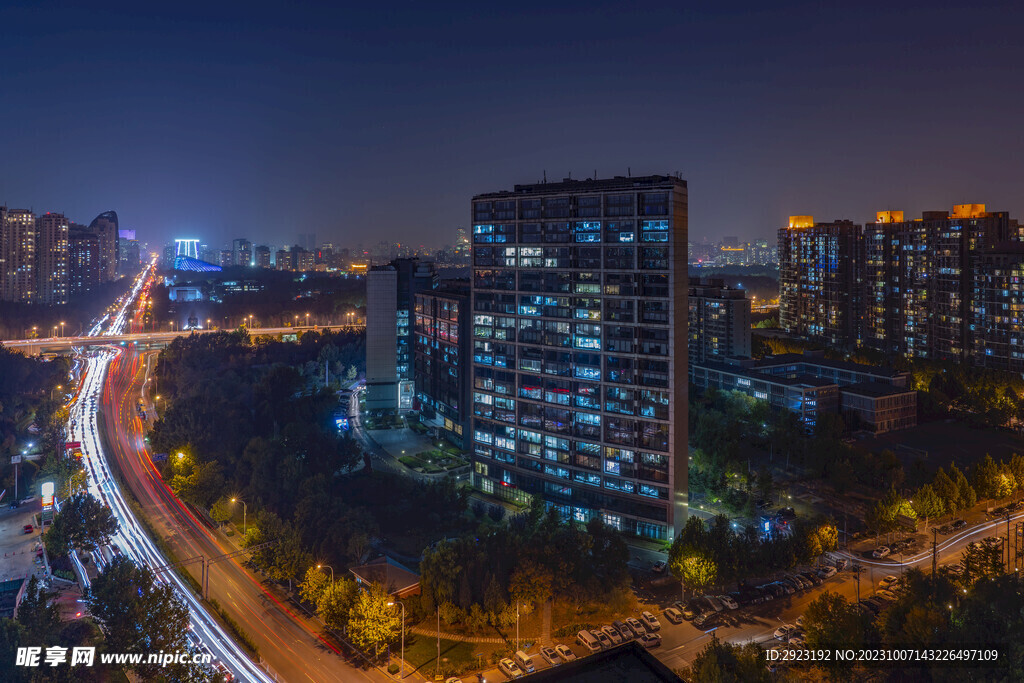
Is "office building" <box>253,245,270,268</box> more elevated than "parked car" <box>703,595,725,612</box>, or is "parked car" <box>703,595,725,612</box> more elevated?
"office building" <box>253,245,270,268</box>

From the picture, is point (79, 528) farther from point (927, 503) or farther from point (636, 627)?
point (927, 503)

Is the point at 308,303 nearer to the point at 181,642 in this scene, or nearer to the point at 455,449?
the point at 455,449

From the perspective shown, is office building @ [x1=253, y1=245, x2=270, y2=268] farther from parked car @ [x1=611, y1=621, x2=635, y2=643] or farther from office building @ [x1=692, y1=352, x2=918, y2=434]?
parked car @ [x1=611, y1=621, x2=635, y2=643]

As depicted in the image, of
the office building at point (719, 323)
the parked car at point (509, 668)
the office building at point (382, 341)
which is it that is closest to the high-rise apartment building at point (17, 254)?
the office building at point (382, 341)

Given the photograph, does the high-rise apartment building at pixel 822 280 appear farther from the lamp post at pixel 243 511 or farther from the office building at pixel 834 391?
the lamp post at pixel 243 511

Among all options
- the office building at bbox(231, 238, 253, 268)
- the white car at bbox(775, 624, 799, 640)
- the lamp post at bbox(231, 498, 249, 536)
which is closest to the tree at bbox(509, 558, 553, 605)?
the white car at bbox(775, 624, 799, 640)

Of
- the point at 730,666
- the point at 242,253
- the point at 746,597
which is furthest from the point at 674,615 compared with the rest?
the point at 242,253

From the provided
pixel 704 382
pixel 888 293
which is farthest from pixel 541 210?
pixel 888 293
